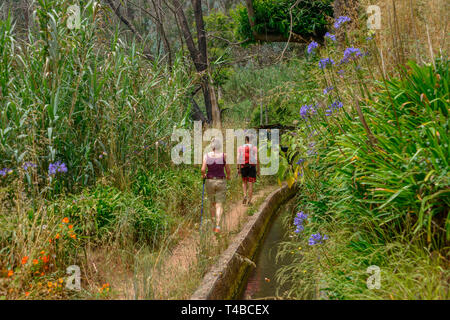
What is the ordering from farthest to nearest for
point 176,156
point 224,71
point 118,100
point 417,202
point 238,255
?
point 224,71
point 176,156
point 118,100
point 238,255
point 417,202

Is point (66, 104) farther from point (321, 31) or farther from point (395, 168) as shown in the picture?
point (321, 31)

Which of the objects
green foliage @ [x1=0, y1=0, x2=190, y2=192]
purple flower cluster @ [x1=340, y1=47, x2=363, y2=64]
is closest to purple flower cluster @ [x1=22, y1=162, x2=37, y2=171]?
green foliage @ [x1=0, y1=0, x2=190, y2=192]

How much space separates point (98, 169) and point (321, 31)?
8.30 meters

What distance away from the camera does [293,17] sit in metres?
12.0

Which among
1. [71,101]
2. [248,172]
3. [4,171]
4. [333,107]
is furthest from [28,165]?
[248,172]

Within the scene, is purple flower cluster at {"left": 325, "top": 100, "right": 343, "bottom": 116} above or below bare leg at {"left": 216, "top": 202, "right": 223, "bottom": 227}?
above

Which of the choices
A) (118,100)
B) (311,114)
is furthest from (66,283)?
(311,114)

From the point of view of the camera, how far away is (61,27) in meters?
5.89

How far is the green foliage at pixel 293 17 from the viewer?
11805 millimetres

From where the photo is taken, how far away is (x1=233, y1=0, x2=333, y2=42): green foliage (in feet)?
38.7

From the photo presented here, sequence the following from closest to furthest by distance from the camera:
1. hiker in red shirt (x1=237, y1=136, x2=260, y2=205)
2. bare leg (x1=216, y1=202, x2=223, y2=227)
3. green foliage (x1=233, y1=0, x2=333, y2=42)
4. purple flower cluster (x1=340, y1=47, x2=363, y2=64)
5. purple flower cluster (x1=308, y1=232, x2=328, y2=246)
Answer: purple flower cluster (x1=308, y1=232, x2=328, y2=246) → purple flower cluster (x1=340, y1=47, x2=363, y2=64) → bare leg (x1=216, y1=202, x2=223, y2=227) → hiker in red shirt (x1=237, y1=136, x2=260, y2=205) → green foliage (x1=233, y1=0, x2=333, y2=42)

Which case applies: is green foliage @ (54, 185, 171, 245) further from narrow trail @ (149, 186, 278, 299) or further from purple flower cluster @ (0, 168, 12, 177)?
purple flower cluster @ (0, 168, 12, 177)

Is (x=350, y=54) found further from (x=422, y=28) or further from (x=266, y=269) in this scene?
(x=266, y=269)

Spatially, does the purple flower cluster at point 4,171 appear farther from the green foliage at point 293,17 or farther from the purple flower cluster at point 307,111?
the green foliage at point 293,17
